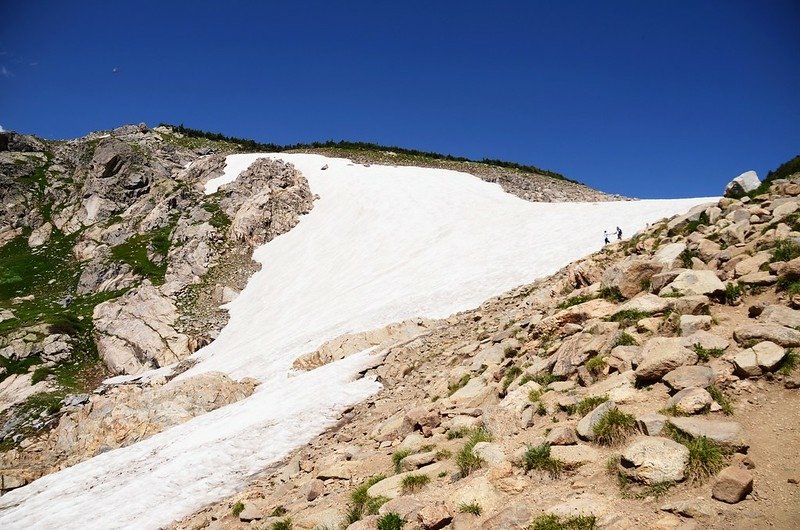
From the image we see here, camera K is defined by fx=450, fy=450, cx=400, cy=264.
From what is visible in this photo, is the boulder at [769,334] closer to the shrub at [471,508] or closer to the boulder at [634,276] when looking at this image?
the boulder at [634,276]

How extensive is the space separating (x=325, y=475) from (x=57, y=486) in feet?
42.9

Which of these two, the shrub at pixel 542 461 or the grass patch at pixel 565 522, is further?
the shrub at pixel 542 461

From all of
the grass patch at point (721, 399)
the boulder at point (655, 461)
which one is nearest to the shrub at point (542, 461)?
the boulder at point (655, 461)

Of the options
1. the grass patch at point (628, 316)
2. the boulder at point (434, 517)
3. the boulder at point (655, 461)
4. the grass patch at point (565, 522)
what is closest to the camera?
the grass patch at point (565, 522)

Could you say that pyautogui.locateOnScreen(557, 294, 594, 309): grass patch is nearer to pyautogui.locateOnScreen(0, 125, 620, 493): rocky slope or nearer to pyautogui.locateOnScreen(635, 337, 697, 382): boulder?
pyautogui.locateOnScreen(635, 337, 697, 382): boulder

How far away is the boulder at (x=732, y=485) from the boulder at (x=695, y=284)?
5.47m

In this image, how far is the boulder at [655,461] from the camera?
598 centimetres

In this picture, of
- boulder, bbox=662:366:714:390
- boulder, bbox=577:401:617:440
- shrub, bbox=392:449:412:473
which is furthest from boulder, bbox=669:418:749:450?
shrub, bbox=392:449:412:473

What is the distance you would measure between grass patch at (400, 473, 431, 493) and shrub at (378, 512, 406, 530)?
1006 mm

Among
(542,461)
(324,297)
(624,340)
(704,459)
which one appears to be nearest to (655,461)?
(704,459)

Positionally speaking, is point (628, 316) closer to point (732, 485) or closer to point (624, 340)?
point (624, 340)

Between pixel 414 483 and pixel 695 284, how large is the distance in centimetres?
772

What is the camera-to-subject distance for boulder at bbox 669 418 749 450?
6.09m

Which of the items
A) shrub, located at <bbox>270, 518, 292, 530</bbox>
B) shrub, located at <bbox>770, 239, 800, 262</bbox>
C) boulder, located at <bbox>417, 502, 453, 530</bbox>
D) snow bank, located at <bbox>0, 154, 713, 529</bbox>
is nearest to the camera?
boulder, located at <bbox>417, 502, 453, 530</bbox>
